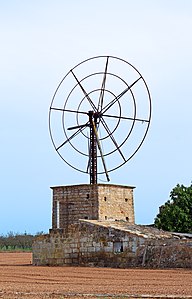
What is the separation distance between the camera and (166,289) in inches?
571

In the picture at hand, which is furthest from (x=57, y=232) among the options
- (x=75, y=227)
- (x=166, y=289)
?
(x=166, y=289)

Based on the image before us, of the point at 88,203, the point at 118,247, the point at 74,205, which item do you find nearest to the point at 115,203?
the point at 88,203

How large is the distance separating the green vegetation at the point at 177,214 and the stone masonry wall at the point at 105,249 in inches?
366

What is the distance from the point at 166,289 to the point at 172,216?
22122 millimetres

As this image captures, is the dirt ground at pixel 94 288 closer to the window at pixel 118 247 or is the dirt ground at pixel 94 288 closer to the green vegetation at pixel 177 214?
the window at pixel 118 247

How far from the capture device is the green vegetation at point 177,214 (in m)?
36.1

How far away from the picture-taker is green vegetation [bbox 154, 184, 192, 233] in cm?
3612

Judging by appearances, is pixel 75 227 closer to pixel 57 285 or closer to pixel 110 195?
pixel 110 195

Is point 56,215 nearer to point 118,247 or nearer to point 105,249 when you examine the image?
point 105,249

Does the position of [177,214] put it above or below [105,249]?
above

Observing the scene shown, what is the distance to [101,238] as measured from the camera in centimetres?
2689

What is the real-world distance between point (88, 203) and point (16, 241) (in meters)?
41.1

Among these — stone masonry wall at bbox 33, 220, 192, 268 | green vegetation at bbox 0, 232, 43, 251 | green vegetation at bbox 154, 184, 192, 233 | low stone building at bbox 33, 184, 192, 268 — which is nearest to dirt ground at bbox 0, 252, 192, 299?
stone masonry wall at bbox 33, 220, 192, 268

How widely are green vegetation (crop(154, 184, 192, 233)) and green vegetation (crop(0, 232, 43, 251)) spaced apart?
3055cm
